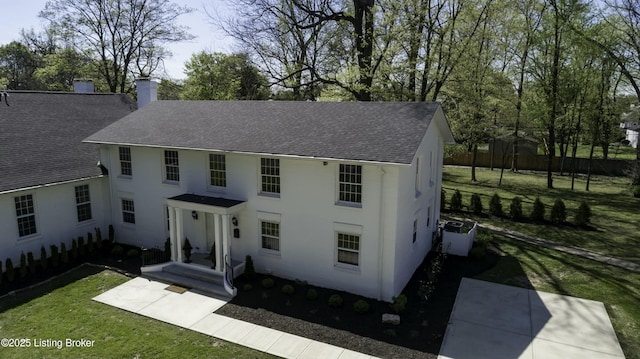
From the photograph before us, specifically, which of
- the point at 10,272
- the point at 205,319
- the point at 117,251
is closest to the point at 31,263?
the point at 10,272

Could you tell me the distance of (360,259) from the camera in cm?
1447

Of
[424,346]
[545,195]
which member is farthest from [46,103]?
[545,195]

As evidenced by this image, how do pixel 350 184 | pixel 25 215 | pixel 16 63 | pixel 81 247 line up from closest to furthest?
pixel 350 184, pixel 25 215, pixel 81 247, pixel 16 63

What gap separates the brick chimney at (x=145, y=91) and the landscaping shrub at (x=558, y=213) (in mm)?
25306

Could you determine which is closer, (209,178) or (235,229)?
(235,229)

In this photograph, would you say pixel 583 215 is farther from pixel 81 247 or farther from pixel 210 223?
pixel 81 247

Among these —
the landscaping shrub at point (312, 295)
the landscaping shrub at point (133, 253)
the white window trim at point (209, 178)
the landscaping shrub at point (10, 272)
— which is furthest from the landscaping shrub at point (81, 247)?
the landscaping shrub at point (312, 295)

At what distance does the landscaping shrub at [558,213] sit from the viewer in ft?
76.8

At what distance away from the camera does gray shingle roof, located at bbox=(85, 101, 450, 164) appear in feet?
46.1

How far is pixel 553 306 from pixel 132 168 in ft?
62.3

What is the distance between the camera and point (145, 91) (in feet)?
76.8

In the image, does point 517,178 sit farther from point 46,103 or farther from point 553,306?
point 46,103

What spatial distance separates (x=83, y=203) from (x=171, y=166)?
523cm

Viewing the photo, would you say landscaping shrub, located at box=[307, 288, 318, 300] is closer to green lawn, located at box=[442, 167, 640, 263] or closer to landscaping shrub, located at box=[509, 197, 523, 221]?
green lawn, located at box=[442, 167, 640, 263]
